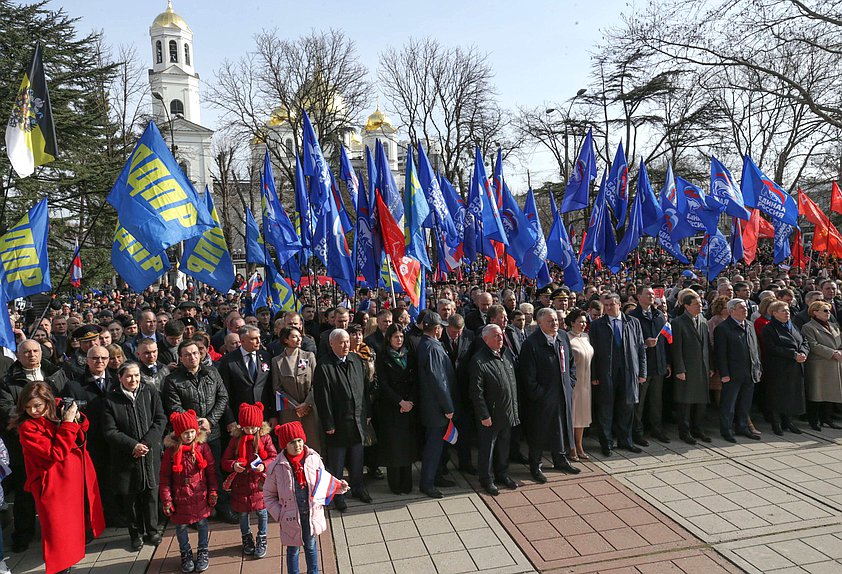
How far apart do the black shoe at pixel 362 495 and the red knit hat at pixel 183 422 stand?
1.88 m

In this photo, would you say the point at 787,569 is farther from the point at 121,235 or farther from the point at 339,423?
the point at 121,235

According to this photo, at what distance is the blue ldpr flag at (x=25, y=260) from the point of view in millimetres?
6977

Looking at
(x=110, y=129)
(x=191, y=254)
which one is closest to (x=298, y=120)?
(x=110, y=129)

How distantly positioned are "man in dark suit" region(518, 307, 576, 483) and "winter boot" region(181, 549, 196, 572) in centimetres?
335

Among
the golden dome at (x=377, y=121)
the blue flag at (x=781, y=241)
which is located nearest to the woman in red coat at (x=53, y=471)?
the blue flag at (x=781, y=241)

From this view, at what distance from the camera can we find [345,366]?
5.98 meters

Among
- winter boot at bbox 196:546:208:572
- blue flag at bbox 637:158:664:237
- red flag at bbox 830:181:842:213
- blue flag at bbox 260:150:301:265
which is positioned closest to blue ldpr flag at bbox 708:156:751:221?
blue flag at bbox 637:158:664:237

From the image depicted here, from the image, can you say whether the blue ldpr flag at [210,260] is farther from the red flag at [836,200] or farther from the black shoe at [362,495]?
the red flag at [836,200]

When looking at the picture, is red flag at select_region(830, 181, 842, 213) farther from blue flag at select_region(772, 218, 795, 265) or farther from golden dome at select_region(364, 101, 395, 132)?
golden dome at select_region(364, 101, 395, 132)

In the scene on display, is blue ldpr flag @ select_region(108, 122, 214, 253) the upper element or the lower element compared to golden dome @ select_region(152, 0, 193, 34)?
lower

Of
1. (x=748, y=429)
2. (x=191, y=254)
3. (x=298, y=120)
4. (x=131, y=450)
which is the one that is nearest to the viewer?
(x=131, y=450)

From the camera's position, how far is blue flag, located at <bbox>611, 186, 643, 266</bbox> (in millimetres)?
12359

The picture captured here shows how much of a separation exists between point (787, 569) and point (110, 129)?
24.6 m

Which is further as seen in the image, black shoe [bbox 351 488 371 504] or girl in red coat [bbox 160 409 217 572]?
black shoe [bbox 351 488 371 504]
